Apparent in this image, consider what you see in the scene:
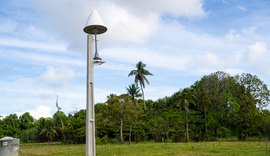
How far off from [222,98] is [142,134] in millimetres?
10724

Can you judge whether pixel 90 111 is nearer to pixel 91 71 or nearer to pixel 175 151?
pixel 91 71

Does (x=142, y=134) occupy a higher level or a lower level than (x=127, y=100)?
lower

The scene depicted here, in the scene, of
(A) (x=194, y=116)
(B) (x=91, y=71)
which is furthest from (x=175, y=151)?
(A) (x=194, y=116)

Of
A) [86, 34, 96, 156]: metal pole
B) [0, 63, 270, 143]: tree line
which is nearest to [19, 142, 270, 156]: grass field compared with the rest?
[86, 34, 96, 156]: metal pole

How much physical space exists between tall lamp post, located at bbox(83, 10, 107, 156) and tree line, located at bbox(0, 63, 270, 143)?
31578 millimetres

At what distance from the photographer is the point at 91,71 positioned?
527cm

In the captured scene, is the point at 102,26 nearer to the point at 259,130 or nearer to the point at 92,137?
the point at 92,137

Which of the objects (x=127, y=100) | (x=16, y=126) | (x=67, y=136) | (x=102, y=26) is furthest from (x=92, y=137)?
(x=16, y=126)

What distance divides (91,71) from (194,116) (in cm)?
3639

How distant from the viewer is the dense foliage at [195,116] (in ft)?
123

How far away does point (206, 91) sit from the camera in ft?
136

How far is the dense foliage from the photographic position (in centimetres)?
3762

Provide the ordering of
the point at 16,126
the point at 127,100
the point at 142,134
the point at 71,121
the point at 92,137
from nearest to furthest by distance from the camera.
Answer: the point at 92,137
the point at 127,100
the point at 142,134
the point at 71,121
the point at 16,126

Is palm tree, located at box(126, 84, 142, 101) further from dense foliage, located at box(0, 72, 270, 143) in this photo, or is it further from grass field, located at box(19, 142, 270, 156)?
grass field, located at box(19, 142, 270, 156)
